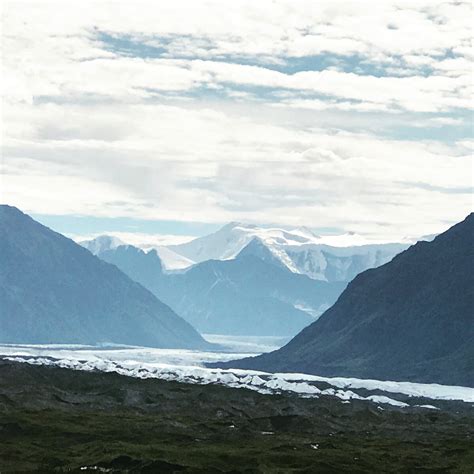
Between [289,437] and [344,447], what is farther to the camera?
[289,437]

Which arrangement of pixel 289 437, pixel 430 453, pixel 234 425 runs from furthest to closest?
pixel 234 425 < pixel 289 437 < pixel 430 453

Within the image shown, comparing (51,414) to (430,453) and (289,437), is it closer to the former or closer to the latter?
(289,437)

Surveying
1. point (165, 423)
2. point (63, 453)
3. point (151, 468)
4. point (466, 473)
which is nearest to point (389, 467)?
point (466, 473)

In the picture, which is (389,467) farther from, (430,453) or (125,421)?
(125,421)

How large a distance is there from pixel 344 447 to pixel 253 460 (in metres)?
33.1

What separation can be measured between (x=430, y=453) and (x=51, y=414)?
230 ft

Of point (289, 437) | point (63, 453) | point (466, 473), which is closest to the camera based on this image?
point (466, 473)

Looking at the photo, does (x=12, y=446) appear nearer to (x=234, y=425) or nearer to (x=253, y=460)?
(x=253, y=460)

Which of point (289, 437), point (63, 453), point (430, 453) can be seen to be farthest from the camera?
point (289, 437)

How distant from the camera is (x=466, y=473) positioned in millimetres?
125188

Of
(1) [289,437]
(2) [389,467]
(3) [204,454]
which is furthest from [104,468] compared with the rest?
(1) [289,437]

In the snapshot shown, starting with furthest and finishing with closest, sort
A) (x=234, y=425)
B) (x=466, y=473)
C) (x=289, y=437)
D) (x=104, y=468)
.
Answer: (x=234, y=425) → (x=289, y=437) → (x=466, y=473) → (x=104, y=468)

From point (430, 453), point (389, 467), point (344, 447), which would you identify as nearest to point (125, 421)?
point (344, 447)

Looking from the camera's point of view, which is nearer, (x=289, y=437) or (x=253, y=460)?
(x=253, y=460)
